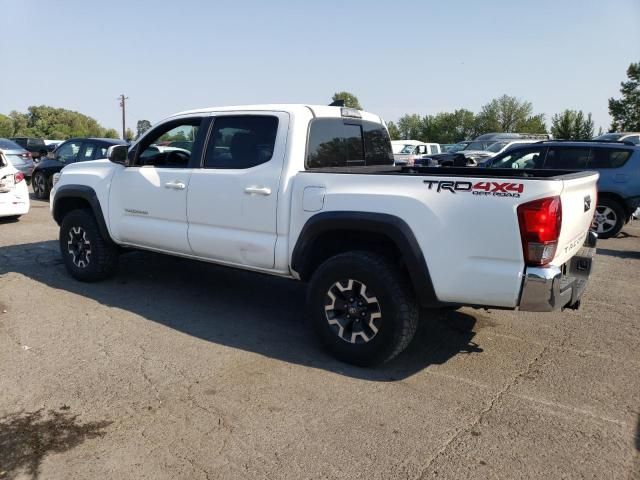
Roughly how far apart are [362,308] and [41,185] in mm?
12496

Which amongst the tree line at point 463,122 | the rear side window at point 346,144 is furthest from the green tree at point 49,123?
the rear side window at point 346,144

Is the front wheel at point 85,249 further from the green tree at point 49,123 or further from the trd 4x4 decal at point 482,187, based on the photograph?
the green tree at point 49,123

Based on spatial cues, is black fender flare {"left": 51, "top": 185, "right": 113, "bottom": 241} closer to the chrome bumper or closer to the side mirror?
the side mirror

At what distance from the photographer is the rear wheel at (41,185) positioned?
13.7 metres

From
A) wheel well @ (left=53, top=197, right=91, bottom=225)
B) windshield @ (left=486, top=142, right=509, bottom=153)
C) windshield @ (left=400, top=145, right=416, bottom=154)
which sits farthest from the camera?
windshield @ (left=400, top=145, right=416, bottom=154)

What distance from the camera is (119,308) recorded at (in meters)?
5.30

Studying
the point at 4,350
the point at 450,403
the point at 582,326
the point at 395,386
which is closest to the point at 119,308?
the point at 4,350

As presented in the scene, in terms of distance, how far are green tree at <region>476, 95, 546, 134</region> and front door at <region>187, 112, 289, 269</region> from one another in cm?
8050

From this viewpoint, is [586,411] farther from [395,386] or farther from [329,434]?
[329,434]

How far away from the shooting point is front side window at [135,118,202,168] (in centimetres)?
Result: 529

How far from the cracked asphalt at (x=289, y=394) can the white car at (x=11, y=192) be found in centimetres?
480

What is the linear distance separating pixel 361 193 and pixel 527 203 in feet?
3.75

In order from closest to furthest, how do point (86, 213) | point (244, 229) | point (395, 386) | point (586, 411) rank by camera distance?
point (586, 411) < point (395, 386) < point (244, 229) < point (86, 213)

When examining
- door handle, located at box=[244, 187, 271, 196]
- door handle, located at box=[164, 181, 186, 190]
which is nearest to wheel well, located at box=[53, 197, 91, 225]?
door handle, located at box=[164, 181, 186, 190]
